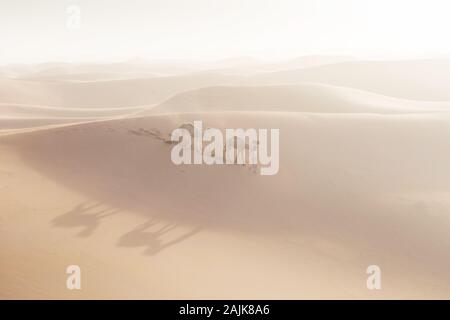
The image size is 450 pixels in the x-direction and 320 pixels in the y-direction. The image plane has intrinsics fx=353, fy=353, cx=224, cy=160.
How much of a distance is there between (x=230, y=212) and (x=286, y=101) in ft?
62.8

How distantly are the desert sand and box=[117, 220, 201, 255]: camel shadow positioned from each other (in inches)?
1.6

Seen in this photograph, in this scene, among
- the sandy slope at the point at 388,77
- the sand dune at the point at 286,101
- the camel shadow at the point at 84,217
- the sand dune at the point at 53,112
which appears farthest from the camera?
the sandy slope at the point at 388,77

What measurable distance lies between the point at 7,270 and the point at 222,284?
374cm

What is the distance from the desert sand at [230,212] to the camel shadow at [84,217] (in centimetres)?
4

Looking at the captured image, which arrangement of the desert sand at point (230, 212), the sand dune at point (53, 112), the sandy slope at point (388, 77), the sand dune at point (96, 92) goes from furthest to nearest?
1. the sand dune at point (96, 92)
2. the sandy slope at point (388, 77)
3. the sand dune at point (53, 112)
4. the desert sand at point (230, 212)

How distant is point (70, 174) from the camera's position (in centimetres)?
1097

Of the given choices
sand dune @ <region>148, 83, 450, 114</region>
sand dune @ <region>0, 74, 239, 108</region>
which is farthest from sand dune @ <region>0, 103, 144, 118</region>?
sand dune @ <region>0, 74, 239, 108</region>

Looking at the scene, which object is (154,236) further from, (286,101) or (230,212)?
(286,101)

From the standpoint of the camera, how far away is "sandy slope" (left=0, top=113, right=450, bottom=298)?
21.6 feet

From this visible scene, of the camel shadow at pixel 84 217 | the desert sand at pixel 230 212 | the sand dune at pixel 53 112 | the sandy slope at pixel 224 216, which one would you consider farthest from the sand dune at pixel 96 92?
the camel shadow at pixel 84 217

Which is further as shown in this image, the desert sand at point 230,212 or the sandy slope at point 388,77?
the sandy slope at point 388,77

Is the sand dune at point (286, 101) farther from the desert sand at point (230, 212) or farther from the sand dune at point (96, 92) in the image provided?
the sand dune at point (96, 92)

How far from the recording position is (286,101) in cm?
2694

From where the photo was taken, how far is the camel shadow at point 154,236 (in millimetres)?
7469
